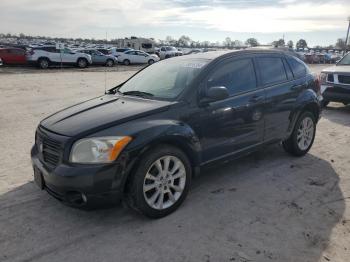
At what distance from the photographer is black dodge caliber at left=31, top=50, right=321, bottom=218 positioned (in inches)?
134

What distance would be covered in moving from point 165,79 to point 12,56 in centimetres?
2456

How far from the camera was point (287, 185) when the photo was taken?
467 centimetres

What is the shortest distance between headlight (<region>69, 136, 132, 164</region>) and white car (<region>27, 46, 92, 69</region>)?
2413 centimetres

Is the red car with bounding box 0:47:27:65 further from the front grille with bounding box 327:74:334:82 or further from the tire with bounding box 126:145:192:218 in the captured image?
the tire with bounding box 126:145:192:218

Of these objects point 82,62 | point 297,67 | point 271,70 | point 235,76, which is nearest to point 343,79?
point 297,67

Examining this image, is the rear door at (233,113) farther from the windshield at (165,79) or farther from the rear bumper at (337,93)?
the rear bumper at (337,93)

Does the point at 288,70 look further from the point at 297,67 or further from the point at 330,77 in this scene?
the point at 330,77

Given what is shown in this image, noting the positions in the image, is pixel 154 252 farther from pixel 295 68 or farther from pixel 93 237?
pixel 295 68

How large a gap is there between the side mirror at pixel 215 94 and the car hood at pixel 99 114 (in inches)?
18.3

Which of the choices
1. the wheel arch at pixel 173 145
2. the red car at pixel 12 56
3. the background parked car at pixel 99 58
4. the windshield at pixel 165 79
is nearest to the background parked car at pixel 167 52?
the background parked car at pixel 99 58

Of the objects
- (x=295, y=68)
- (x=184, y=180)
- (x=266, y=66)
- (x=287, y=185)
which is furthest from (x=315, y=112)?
(x=184, y=180)

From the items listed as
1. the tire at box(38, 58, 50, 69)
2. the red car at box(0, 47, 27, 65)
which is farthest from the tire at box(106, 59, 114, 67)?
the red car at box(0, 47, 27, 65)

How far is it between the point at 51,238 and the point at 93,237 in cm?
40

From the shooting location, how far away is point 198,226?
363cm
